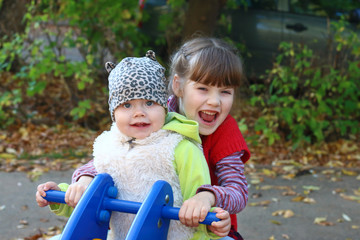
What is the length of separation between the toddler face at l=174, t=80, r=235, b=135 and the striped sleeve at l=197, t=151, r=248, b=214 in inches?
6.3

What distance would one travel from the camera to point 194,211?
68.9 inches

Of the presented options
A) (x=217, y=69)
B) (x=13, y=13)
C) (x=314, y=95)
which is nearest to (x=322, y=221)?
(x=314, y=95)

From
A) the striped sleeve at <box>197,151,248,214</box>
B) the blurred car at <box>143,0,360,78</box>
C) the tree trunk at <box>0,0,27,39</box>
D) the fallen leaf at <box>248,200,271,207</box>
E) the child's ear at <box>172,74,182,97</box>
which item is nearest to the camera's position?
the striped sleeve at <box>197,151,248,214</box>

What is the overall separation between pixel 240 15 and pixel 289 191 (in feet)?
11.2

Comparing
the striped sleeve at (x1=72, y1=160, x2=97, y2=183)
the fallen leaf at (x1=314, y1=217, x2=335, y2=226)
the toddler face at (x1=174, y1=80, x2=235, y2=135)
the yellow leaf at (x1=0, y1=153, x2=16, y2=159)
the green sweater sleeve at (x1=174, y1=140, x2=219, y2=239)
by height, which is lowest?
the fallen leaf at (x1=314, y1=217, x2=335, y2=226)

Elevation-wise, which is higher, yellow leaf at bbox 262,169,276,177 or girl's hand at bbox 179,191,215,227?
girl's hand at bbox 179,191,215,227

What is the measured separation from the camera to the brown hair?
2150 mm

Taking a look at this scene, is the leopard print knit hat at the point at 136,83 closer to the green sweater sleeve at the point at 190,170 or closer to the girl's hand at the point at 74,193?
the green sweater sleeve at the point at 190,170

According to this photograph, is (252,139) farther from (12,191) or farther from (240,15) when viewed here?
(12,191)

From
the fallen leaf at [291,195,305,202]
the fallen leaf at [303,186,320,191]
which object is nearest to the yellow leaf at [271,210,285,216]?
the fallen leaf at [291,195,305,202]

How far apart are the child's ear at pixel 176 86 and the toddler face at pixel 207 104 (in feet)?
0.35

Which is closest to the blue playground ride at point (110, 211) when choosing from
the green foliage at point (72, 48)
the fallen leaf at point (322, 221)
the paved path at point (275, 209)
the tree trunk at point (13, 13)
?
the paved path at point (275, 209)

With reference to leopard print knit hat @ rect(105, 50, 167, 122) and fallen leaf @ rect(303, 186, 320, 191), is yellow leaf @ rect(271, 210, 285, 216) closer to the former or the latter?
fallen leaf @ rect(303, 186, 320, 191)

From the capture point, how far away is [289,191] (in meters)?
4.59
